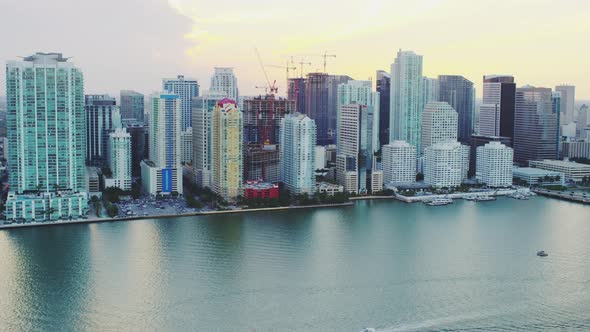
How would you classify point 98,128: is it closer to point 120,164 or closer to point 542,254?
point 120,164

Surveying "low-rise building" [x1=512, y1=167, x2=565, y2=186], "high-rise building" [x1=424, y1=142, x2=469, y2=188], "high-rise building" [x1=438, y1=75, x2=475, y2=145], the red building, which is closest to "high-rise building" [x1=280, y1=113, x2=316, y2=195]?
the red building

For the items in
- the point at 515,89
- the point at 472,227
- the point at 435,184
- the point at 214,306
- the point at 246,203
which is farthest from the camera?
the point at 515,89

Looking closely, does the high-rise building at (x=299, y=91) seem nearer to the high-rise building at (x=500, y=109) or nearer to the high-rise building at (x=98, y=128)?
the high-rise building at (x=500, y=109)

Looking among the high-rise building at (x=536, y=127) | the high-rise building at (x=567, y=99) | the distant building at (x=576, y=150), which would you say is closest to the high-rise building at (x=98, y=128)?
the high-rise building at (x=536, y=127)

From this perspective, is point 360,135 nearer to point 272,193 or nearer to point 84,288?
point 272,193

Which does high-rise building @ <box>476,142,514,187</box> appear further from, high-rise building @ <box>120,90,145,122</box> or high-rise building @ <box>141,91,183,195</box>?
high-rise building @ <box>120,90,145,122</box>

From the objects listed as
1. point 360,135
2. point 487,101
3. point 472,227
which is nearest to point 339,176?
point 360,135
